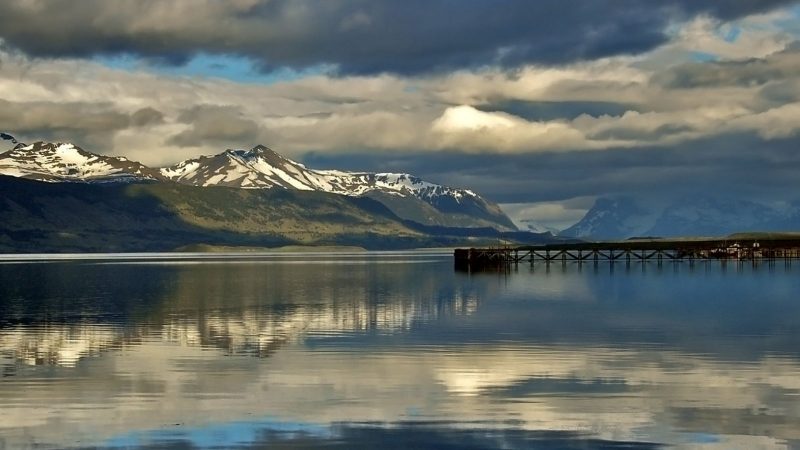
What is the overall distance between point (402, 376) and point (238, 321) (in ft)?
113

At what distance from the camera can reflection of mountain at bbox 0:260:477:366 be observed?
59.1 metres

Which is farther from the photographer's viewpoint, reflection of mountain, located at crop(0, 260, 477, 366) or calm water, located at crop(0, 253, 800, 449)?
reflection of mountain, located at crop(0, 260, 477, 366)

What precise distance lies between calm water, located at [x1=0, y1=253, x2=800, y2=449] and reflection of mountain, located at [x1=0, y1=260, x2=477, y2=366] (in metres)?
0.29

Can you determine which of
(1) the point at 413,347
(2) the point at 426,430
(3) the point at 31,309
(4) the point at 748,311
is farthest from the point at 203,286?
(2) the point at 426,430

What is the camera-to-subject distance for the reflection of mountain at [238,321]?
59.1 meters

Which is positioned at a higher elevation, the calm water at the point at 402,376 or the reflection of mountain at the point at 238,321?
the reflection of mountain at the point at 238,321

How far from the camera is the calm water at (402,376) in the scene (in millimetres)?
32000

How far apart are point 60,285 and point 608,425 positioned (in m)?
117

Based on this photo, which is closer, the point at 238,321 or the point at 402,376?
the point at 402,376

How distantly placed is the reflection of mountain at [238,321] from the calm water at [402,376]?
0.94ft

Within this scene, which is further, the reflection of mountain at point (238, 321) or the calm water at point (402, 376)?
the reflection of mountain at point (238, 321)

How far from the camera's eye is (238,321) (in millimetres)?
77312

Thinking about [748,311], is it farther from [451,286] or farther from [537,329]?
[451,286]

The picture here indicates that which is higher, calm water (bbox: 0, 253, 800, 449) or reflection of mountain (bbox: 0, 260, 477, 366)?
reflection of mountain (bbox: 0, 260, 477, 366)
